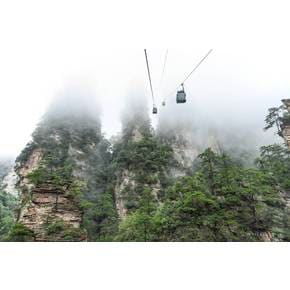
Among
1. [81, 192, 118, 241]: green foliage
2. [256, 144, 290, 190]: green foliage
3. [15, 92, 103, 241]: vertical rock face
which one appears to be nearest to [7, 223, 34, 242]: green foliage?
[15, 92, 103, 241]: vertical rock face

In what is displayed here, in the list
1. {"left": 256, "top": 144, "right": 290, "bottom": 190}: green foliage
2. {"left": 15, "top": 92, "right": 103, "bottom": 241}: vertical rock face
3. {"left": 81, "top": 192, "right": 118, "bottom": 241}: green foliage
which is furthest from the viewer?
{"left": 81, "top": 192, "right": 118, "bottom": 241}: green foliage

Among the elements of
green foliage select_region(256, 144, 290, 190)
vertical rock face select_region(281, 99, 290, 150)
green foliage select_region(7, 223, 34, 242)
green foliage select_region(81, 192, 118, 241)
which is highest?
vertical rock face select_region(281, 99, 290, 150)

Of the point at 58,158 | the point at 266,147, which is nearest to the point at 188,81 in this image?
the point at 266,147

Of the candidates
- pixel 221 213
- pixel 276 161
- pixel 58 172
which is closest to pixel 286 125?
pixel 276 161

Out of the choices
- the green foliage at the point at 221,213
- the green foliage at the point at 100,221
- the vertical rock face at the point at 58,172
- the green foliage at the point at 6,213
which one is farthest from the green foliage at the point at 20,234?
the green foliage at the point at 221,213

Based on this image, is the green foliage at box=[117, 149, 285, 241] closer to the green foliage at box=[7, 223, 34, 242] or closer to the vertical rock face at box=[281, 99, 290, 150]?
the vertical rock face at box=[281, 99, 290, 150]

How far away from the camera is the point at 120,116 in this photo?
2000 cm

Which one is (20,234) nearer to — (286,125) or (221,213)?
(221,213)

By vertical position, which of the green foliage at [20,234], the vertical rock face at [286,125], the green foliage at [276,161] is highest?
the vertical rock face at [286,125]

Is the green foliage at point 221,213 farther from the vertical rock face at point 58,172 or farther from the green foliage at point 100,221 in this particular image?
the vertical rock face at point 58,172

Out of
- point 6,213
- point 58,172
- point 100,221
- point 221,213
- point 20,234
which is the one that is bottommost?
point 20,234

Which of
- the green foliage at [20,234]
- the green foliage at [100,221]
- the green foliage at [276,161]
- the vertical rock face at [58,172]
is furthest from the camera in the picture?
the green foliage at [100,221]

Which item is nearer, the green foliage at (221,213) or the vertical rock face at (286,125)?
the green foliage at (221,213)
